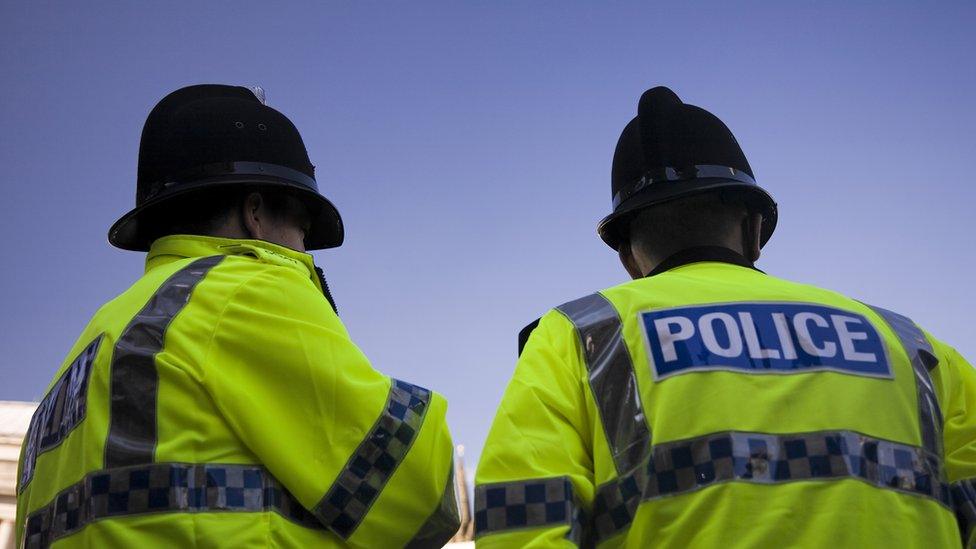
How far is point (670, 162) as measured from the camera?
2.99 meters

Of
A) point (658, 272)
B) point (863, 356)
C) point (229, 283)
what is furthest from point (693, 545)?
point (229, 283)

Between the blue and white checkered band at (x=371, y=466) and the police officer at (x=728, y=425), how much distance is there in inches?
8.8

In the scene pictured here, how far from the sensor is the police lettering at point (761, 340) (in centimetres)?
229

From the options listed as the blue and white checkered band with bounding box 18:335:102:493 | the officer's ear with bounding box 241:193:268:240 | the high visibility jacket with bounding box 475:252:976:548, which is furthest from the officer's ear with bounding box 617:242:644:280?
the blue and white checkered band with bounding box 18:335:102:493

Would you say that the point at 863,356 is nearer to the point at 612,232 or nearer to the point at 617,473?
the point at 617,473

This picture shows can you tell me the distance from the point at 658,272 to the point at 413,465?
0.93m

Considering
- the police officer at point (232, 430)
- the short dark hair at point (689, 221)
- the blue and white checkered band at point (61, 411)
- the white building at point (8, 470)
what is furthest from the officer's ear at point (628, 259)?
the white building at point (8, 470)

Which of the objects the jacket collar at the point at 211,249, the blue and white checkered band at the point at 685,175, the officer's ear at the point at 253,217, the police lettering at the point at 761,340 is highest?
the blue and white checkered band at the point at 685,175

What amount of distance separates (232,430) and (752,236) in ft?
5.51

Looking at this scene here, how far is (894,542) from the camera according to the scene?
2.10 meters

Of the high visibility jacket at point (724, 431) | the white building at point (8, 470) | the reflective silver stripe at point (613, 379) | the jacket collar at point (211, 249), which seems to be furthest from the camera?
the white building at point (8, 470)

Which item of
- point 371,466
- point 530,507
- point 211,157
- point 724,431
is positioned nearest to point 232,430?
point 371,466

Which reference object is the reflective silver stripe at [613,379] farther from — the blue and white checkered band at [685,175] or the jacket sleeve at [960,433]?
the jacket sleeve at [960,433]

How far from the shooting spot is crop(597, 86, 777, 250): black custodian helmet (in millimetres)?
2938
